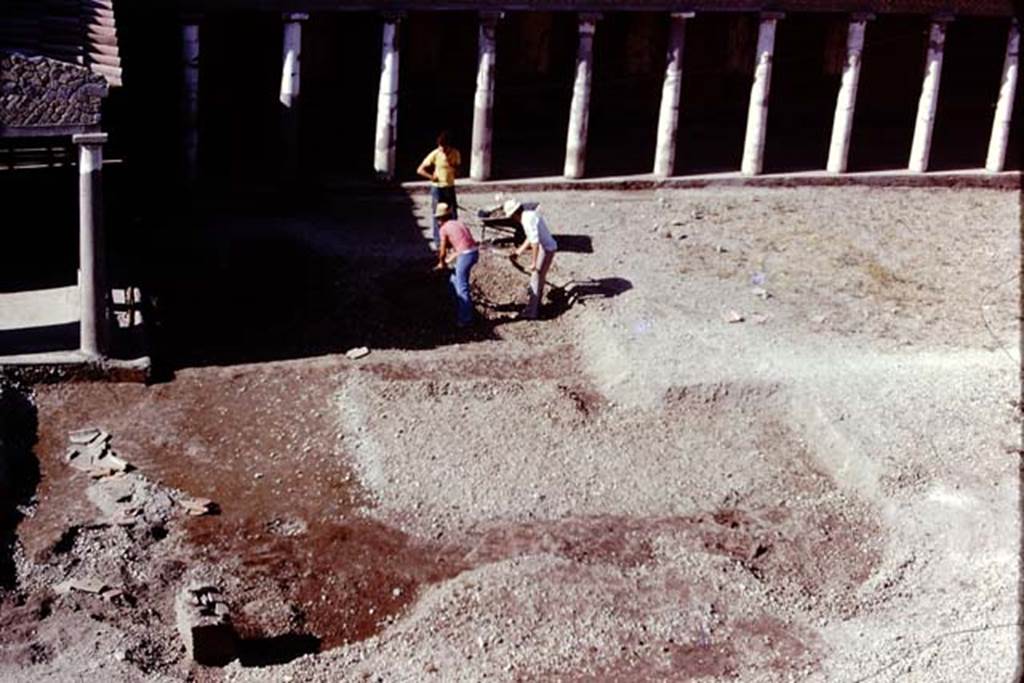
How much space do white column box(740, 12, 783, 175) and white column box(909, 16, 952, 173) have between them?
291 centimetres

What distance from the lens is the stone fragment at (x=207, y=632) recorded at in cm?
1229

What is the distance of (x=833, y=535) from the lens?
1559 centimetres

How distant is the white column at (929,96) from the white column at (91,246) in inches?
618

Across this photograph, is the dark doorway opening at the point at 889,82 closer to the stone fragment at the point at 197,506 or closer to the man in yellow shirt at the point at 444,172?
the man in yellow shirt at the point at 444,172

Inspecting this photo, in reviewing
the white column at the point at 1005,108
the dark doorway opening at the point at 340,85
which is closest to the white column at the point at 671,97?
the dark doorway opening at the point at 340,85

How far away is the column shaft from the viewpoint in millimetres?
25734

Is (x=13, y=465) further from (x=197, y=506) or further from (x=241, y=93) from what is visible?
(x=241, y=93)

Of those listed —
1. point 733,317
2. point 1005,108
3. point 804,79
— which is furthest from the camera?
point 804,79

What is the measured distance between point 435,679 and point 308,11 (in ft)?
44.4

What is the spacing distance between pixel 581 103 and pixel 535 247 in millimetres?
5649

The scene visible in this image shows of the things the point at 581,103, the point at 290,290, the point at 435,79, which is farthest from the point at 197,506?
the point at 435,79

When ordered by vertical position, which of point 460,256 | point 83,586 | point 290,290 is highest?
point 460,256

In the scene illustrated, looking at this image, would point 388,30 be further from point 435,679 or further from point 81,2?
point 435,679

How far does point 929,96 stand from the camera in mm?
26656
